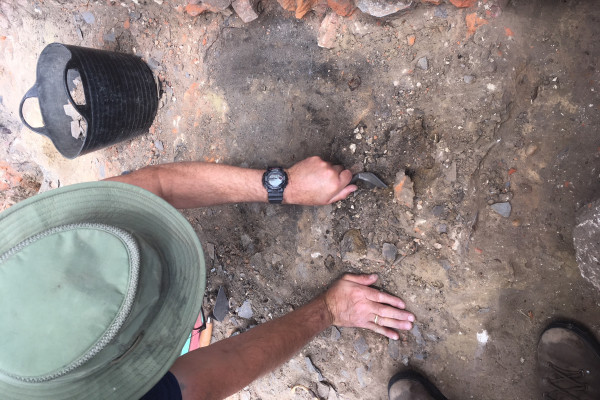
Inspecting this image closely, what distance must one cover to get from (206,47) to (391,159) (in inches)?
52.3

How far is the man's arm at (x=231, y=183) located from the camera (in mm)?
1775

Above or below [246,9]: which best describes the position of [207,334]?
below

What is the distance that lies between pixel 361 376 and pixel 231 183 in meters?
1.35

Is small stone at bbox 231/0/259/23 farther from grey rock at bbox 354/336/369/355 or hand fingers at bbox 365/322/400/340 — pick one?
grey rock at bbox 354/336/369/355

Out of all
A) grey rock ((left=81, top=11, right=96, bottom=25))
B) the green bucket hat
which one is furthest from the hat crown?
grey rock ((left=81, top=11, right=96, bottom=25))

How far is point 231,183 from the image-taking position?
193cm

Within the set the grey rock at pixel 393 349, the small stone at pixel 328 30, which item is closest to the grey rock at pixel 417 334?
the grey rock at pixel 393 349

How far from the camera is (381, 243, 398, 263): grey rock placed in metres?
1.84

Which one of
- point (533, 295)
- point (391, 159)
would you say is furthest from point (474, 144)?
point (533, 295)

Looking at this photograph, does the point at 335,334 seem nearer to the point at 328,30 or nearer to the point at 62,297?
the point at 62,297

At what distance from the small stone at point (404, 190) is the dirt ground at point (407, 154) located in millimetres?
38

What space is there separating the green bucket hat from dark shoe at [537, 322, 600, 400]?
5.03 feet

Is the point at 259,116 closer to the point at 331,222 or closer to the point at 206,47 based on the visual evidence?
the point at 206,47

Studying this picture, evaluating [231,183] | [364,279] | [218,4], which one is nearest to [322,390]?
[364,279]
